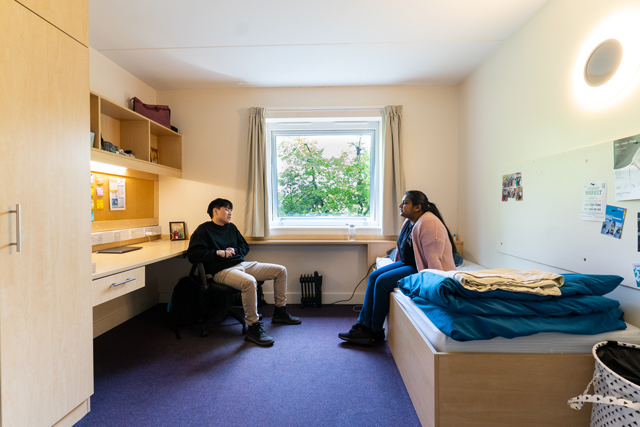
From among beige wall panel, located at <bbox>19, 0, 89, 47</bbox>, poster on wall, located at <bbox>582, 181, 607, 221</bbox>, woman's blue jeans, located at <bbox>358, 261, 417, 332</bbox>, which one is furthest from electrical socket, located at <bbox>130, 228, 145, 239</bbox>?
poster on wall, located at <bbox>582, 181, 607, 221</bbox>

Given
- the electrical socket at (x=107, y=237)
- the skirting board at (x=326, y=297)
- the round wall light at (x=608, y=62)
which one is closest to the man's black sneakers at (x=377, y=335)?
the skirting board at (x=326, y=297)

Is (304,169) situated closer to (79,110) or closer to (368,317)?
(368,317)

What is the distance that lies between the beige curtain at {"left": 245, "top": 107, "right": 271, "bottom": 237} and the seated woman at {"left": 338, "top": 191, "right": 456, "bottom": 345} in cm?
146

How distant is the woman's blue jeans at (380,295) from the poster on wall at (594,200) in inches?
42.2

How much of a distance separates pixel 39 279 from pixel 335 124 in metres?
A: 2.90

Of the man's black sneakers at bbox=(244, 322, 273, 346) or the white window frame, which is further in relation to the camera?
the white window frame

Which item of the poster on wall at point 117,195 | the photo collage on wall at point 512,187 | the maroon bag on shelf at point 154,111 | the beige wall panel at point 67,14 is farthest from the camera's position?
the maroon bag on shelf at point 154,111

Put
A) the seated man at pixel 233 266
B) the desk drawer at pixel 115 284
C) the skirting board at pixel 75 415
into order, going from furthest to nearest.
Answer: the seated man at pixel 233 266 → the desk drawer at pixel 115 284 → the skirting board at pixel 75 415

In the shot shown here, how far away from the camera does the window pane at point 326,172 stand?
11.4 ft

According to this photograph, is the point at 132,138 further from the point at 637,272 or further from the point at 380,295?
the point at 637,272

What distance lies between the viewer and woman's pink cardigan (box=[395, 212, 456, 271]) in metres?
1.98

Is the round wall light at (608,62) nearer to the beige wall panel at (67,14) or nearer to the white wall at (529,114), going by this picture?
the white wall at (529,114)

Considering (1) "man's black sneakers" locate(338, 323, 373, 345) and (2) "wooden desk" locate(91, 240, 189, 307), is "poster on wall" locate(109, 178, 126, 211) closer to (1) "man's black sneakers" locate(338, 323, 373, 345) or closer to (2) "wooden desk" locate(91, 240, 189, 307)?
(2) "wooden desk" locate(91, 240, 189, 307)

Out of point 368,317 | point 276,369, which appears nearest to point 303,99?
point 368,317
